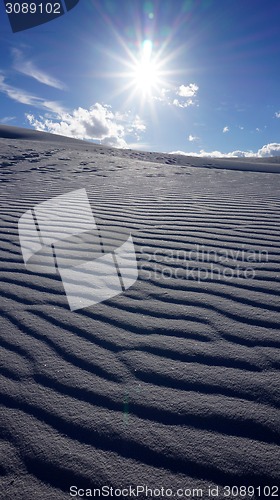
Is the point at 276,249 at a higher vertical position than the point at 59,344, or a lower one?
higher

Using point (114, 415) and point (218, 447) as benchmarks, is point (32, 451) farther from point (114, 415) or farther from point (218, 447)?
point (218, 447)

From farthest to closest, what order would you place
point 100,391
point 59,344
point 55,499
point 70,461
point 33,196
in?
point 33,196, point 59,344, point 100,391, point 70,461, point 55,499

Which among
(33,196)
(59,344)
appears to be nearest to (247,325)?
(59,344)

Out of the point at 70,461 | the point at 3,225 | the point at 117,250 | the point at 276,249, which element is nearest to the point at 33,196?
the point at 3,225

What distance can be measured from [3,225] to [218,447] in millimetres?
3582

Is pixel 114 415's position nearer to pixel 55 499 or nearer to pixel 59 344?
pixel 55 499

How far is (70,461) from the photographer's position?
129 cm

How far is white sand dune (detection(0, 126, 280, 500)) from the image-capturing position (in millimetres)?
1269

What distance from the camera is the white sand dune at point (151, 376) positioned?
127cm

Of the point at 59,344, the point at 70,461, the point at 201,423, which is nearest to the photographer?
the point at 70,461

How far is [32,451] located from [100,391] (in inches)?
14.7

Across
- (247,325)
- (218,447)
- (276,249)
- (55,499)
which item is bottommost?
(55,499)

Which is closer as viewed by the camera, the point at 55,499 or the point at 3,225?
the point at 55,499

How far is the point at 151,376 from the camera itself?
1.68 meters
